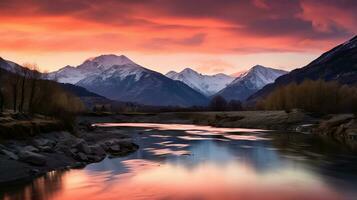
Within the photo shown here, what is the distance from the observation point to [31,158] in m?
46.6

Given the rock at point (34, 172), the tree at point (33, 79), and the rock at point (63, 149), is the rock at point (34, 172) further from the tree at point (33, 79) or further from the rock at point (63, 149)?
the tree at point (33, 79)

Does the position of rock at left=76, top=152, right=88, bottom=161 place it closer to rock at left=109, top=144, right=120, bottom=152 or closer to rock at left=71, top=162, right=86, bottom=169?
rock at left=71, top=162, right=86, bottom=169

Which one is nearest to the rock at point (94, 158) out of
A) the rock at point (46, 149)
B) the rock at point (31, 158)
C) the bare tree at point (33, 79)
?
the rock at point (46, 149)

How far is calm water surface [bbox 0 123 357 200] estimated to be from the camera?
116 feet

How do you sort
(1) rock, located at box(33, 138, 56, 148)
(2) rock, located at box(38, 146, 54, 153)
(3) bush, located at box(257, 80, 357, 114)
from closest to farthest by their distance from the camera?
1. (2) rock, located at box(38, 146, 54, 153)
2. (1) rock, located at box(33, 138, 56, 148)
3. (3) bush, located at box(257, 80, 357, 114)

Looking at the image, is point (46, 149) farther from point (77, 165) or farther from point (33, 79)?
point (33, 79)

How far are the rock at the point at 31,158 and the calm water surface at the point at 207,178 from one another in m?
Result: 2.95

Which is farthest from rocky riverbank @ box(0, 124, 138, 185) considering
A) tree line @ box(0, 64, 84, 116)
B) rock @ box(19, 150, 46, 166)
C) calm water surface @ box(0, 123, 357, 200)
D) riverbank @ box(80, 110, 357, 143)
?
riverbank @ box(80, 110, 357, 143)

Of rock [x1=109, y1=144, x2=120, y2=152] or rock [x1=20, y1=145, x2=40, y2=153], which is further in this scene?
rock [x1=109, y1=144, x2=120, y2=152]

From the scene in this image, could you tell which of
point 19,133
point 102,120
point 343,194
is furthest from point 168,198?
point 102,120

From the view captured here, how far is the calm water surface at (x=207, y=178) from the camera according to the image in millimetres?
35281

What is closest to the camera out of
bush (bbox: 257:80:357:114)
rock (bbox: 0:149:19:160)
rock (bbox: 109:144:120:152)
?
rock (bbox: 0:149:19:160)

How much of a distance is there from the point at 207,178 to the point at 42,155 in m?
18.8

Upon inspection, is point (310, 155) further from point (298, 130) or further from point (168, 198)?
point (298, 130)
